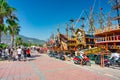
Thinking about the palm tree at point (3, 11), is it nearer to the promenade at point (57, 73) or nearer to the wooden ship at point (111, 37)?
the promenade at point (57, 73)

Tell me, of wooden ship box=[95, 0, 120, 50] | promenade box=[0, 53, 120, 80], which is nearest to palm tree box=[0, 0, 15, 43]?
promenade box=[0, 53, 120, 80]

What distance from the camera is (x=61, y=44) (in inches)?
2116

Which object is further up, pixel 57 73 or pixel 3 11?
pixel 3 11

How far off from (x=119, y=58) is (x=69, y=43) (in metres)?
36.2

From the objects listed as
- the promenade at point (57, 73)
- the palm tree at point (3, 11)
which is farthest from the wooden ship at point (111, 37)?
the promenade at point (57, 73)

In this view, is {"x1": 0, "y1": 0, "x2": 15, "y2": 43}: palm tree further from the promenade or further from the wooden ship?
the wooden ship

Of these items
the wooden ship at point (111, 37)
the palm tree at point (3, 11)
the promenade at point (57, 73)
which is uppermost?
the palm tree at point (3, 11)

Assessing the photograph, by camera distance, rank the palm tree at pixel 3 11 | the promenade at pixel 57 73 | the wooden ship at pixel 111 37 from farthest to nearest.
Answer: the wooden ship at pixel 111 37, the palm tree at pixel 3 11, the promenade at pixel 57 73

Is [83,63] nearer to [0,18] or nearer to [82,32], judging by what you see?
[0,18]

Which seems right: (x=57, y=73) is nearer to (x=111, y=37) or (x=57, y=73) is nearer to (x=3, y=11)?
(x=3, y=11)

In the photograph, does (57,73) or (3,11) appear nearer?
(57,73)

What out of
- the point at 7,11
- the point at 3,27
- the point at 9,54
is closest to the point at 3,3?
the point at 7,11

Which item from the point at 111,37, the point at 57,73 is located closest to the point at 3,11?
the point at 57,73

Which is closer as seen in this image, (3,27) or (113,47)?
(3,27)
